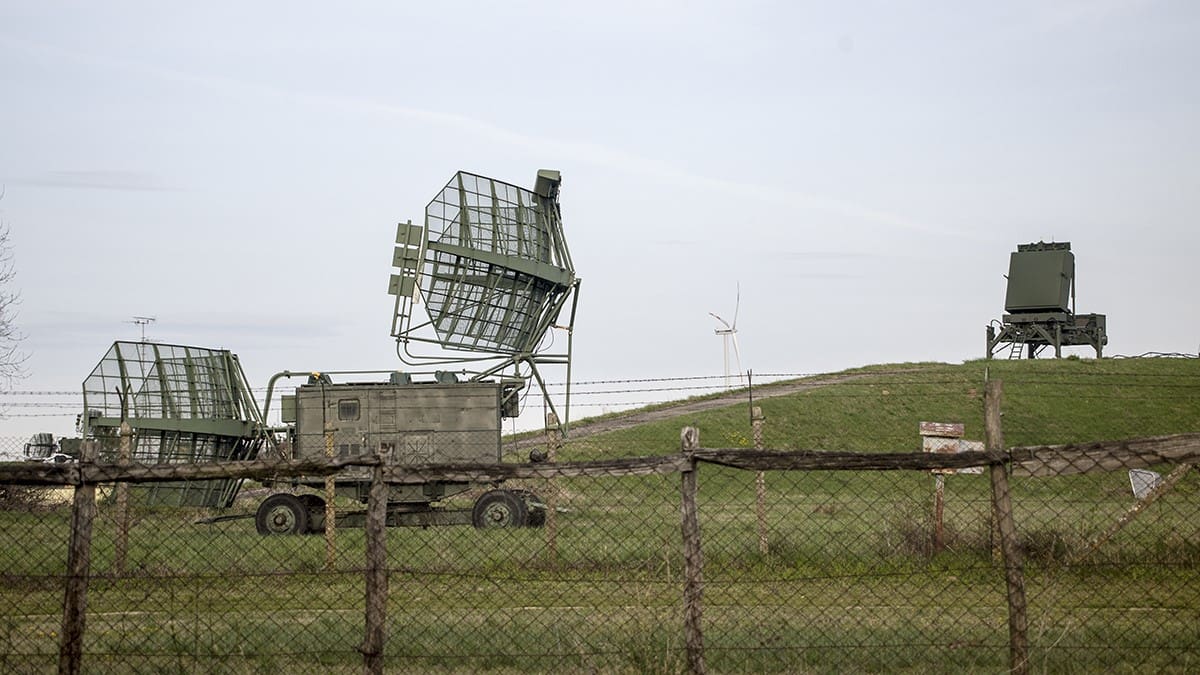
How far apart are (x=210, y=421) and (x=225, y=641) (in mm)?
14085

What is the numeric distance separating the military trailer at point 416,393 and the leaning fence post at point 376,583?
12887 mm

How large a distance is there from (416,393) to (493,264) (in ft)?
9.55

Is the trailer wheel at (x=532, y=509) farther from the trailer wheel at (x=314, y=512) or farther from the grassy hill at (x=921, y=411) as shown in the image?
the grassy hill at (x=921, y=411)

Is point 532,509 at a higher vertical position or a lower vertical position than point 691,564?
lower

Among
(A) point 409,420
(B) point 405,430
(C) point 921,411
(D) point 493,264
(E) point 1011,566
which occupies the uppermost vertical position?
(D) point 493,264

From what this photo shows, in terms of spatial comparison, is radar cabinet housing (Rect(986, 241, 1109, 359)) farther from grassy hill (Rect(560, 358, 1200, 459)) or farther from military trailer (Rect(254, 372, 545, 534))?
military trailer (Rect(254, 372, 545, 534))

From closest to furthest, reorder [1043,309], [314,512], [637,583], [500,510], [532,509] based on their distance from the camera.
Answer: [637,583] → [500,510] → [314,512] → [532,509] → [1043,309]

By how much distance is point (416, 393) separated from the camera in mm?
22094

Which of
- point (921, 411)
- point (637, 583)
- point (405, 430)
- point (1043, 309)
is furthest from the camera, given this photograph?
point (1043, 309)

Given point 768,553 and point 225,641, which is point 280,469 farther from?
point 768,553

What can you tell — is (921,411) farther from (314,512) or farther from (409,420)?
(314,512)

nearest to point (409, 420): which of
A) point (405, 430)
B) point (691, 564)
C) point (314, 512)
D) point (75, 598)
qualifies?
point (405, 430)

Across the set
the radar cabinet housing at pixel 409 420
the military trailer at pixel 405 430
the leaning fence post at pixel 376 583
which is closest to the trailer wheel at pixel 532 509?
the military trailer at pixel 405 430

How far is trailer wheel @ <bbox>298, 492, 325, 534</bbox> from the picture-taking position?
2167 centimetres
